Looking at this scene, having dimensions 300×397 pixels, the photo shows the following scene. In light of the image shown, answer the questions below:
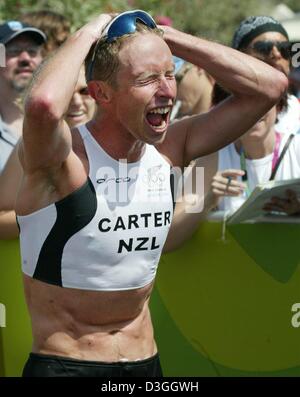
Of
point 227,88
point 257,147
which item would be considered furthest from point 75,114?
point 227,88

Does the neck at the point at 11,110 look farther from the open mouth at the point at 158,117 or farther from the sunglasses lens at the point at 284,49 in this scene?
the open mouth at the point at 158,117

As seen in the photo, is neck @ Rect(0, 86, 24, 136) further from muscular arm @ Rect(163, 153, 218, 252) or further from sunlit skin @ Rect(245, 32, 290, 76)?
muscular arm @ Rect(163, 153, 218, 252)

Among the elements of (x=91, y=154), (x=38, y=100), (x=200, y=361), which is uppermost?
(x=38, y=100)

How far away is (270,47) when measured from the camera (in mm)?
5398

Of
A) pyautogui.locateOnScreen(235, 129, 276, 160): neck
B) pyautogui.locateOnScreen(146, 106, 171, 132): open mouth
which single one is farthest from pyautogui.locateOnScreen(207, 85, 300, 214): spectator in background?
pyautogui.locateOnScreen(146, 106, 171, 132): open mouth

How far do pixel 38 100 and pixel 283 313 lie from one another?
70.7 inches

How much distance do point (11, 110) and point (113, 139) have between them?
2.47m

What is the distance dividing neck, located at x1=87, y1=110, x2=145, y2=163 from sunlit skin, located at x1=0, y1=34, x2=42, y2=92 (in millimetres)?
2522

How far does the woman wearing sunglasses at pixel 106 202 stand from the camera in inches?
143

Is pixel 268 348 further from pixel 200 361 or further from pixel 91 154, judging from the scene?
pixel 91 154

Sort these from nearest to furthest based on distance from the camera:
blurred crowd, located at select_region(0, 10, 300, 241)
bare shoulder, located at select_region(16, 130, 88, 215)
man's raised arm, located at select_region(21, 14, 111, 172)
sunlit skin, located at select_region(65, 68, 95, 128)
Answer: man's raised arm, located at select_region(21, 14, 111, 172), bare shoulder, located at select_region(16, 130, 88, 215), blurred crowd, located at select_region(0, 10, 300, 241), sunlit skin, located at select_region(65, 68, 95, 128)

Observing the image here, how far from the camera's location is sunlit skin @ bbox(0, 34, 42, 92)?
636 centimetres

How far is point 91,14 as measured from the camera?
994 cm

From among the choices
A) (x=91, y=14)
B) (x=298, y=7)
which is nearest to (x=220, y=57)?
(x=91, y=14)
